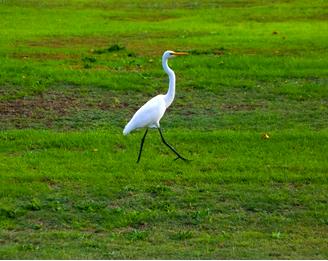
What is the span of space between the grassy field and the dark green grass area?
0.8 inches

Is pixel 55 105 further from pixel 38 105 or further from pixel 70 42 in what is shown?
pixel 70 42

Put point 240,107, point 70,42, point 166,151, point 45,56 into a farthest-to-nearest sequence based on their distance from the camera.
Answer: point 70,42 < point 45,56 < point 240,107 < point 166,151

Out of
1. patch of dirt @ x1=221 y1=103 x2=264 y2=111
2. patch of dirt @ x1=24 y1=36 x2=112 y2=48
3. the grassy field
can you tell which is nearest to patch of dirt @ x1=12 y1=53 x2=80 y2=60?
the grassy field

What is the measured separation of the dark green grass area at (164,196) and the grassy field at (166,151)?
0.06 ft

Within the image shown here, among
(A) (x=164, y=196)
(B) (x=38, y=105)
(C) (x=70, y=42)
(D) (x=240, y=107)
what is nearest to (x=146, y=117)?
(A) (x=164, y=196)

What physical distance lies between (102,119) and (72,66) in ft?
16.6

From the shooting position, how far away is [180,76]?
1733 cm

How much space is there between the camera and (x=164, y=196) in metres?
9.77

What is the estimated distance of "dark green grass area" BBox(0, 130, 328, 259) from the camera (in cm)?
825

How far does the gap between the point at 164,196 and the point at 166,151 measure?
207cm

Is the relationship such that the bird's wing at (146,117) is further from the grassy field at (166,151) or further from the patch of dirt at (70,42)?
the patch of dirt at (70,42)

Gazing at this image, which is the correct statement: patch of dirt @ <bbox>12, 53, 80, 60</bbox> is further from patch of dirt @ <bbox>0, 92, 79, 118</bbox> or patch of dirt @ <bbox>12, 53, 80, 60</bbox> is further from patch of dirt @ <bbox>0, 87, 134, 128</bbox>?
patch of dirt @ <bbox>0, 92, 79, 118</bbox>

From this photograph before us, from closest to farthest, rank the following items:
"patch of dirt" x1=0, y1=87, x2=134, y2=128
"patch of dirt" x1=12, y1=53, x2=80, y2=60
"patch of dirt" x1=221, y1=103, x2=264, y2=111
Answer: "patch of dirt" x1=0, y1=87, x2=134, y2=128 < "patch of dirt" x1=221, y1=103, x2=264, y2=111 < "patch of dirt" x1=12, y1=53, x2=80, y2=60

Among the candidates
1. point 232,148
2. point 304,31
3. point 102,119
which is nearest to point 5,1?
point 304,31
